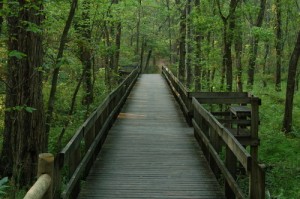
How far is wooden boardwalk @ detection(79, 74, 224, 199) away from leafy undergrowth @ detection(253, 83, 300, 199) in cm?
158

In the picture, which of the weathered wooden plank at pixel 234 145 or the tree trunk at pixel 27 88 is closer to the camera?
the weathered wooden plank at pixel 234 145

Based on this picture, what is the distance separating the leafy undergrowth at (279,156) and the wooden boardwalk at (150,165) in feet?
5.17

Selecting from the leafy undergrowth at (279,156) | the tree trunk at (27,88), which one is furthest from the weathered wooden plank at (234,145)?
the tree trunk at (27,88)

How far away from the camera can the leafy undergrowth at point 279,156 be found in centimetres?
945

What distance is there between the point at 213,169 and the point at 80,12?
8.17m

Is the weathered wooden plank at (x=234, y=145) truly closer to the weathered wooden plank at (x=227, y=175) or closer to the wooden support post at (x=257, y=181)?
the wooden support post at (x=257, y=181)

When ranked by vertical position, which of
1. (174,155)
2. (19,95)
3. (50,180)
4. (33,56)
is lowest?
(174,155)

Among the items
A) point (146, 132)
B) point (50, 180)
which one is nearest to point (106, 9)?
point (146, 132)

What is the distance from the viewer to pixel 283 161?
1174 centimetres

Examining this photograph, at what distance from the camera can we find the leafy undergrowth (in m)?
9.45

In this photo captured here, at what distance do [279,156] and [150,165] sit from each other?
229 inches

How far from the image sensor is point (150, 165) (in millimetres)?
8078

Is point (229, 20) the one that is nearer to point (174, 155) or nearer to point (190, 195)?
point (174, 155)

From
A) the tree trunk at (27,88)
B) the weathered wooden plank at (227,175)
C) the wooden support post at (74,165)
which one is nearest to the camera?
the weathered wooden plank at (227,175)
